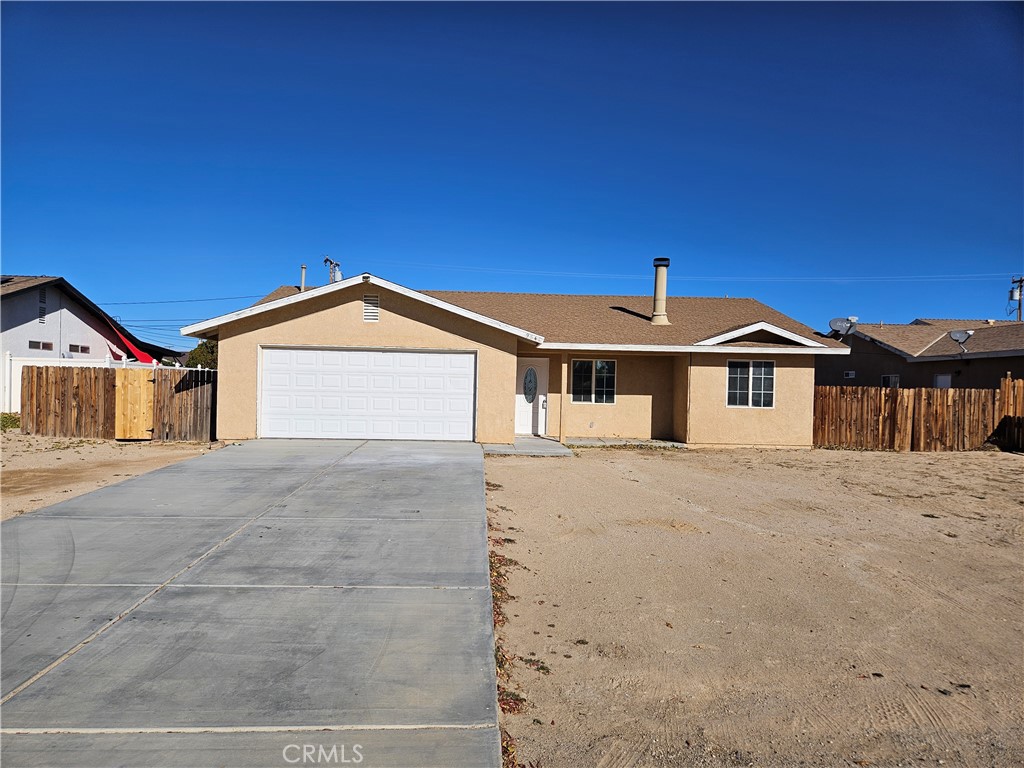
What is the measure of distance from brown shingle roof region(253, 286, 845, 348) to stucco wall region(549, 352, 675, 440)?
838mm

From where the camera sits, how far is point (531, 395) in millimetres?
18422

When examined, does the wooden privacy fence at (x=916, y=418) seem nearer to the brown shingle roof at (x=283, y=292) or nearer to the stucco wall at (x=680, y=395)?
the stucco wall at (x=680, y=395)

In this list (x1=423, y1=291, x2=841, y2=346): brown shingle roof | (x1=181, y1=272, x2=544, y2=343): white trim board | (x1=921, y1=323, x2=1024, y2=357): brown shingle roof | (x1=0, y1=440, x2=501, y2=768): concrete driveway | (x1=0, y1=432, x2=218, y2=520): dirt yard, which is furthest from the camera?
(x1=921, y1=323, x2=1024, y2=357): brown shingle roof

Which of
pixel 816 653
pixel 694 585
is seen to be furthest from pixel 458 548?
pixel 816 653

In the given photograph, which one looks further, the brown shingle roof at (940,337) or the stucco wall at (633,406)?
the brown shingle roof at (940,337)

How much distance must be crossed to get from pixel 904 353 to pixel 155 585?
92.1 ft

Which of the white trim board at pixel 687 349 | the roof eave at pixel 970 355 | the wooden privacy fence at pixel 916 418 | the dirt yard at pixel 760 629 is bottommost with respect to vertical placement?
the dirt yard at pixel 760 629

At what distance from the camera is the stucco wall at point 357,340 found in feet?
50.7

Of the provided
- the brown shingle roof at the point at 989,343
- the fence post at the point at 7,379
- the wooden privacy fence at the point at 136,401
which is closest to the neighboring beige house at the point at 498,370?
the wooden privacy fence at the point at 136,401

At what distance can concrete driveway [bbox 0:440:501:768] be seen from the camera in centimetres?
335

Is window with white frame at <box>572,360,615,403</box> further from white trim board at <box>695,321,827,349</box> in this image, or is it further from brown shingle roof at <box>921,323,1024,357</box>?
brown shingle roof at <box>921,323,1024,357</box>

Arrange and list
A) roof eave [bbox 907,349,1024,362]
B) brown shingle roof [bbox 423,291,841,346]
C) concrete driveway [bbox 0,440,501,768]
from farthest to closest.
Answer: roof eave [bbox 907,349,1024,362] → brown shingle roof [bbox 423,291,841,346] → concrete driveway [bbox 0,440,501,768]

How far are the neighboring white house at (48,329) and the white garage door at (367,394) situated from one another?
7.46 m

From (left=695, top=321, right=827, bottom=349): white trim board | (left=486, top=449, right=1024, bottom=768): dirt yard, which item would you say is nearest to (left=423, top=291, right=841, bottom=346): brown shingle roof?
(left=695, top=321, right=827, bottom=349): white trim board
